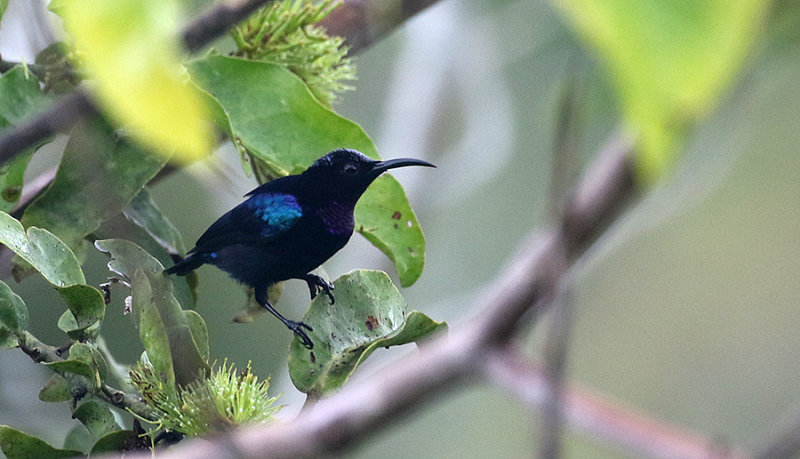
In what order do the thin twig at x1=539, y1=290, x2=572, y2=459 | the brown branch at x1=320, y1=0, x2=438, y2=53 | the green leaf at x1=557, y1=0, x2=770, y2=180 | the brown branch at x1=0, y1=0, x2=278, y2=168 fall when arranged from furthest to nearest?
the brown branch at x1=320, y1=0, x2=438, y2=53
the brown branch at x1=0, y1=0, x2=278, y2=168
the thin twig at x1=539, y1=290, x2=572, y2=459
the green leaf at x1=557, y1=0, x2=770, y2=180

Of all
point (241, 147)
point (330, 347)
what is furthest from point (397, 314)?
point (241, 147)

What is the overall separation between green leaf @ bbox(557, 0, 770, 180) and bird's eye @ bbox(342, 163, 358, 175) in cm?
56

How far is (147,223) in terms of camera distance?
83 cm

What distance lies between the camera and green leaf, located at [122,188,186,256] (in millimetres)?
819

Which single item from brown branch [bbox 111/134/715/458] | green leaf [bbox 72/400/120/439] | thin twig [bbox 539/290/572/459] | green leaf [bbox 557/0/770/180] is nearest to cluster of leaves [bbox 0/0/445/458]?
green leaf [bbox 72/400/120/439]

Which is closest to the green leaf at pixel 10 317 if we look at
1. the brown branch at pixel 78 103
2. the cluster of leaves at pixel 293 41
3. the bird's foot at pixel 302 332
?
the brown branch at pixel 78 103

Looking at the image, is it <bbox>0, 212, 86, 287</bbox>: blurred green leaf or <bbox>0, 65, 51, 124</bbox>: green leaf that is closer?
<bbox>0, 212, 86, 287</bbox>: blurred green leaf

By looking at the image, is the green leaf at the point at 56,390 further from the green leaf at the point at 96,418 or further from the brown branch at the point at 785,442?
the brown branch at the point at 785,442

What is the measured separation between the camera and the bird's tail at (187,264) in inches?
29.7

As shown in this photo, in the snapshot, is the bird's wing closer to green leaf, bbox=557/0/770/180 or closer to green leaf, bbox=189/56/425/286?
green leaf, bbox=189/56/425/286

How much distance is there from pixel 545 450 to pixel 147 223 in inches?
22.9

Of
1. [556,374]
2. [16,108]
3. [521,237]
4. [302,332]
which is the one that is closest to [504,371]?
[556,374]

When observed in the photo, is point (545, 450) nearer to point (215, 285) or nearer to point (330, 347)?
point (330, 347)

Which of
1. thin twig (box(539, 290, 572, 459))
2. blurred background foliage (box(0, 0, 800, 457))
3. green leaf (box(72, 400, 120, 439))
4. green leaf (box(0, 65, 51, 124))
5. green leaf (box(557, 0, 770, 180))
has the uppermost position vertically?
green leaf (box(0, 65, 51, 124))
